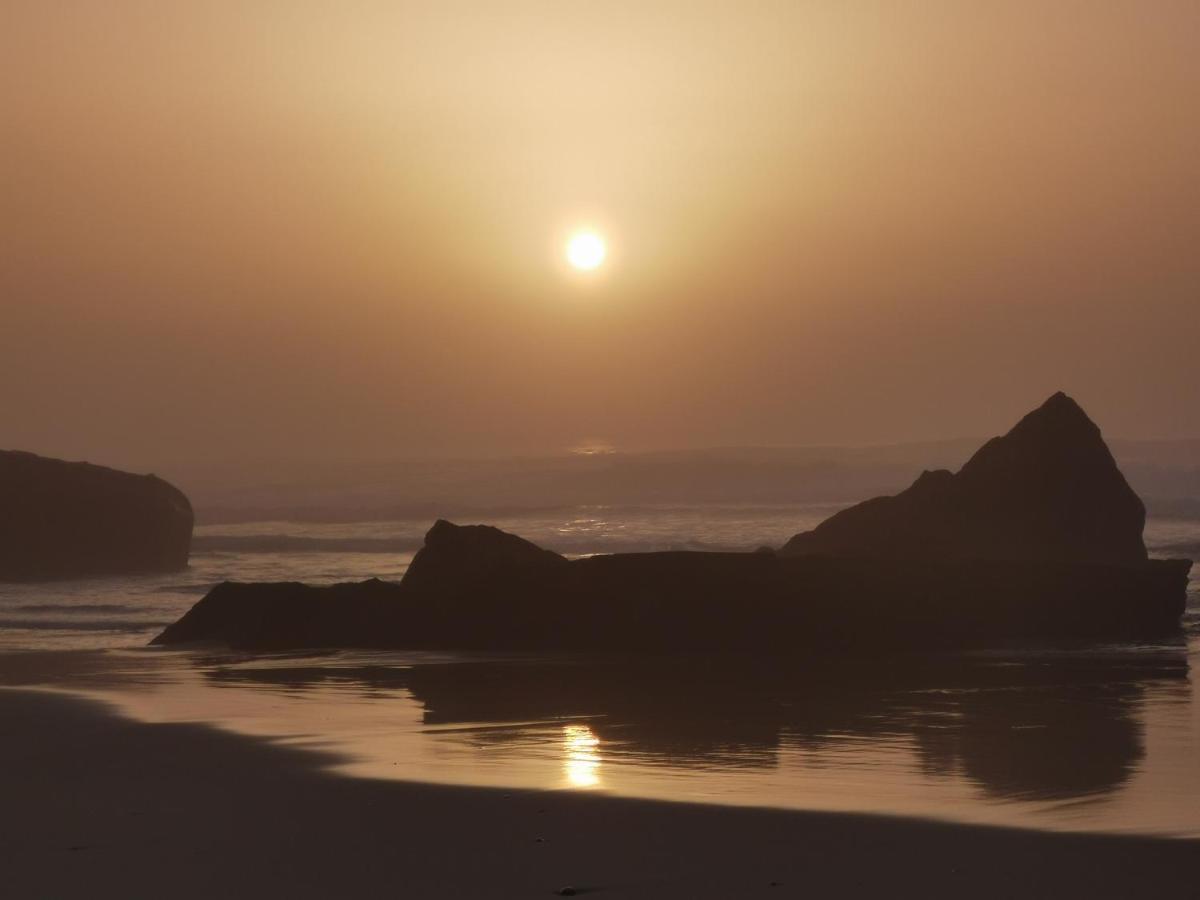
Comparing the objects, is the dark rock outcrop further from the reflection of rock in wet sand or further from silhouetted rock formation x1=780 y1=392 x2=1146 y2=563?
silhouetted rock formation x1=780 y1=392 x2=1146 y2=563

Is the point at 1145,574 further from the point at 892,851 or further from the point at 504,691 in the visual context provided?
the point at 892,851

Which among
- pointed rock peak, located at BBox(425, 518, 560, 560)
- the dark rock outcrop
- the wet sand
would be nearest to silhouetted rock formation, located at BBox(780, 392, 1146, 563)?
the dark rock outcrop

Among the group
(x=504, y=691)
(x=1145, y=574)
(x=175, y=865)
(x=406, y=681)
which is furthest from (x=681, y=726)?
(x=1145, y=574)

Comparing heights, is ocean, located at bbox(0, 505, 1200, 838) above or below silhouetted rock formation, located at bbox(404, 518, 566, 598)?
below

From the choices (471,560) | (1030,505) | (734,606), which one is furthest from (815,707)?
(1030,505)

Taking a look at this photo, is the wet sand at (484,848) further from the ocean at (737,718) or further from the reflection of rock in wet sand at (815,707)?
the reflection of rock in wet sand at (815,707)

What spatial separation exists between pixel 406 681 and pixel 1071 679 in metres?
8.87

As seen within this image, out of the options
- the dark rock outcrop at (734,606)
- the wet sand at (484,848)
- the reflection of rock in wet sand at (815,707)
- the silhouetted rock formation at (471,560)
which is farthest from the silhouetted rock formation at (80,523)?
the wet sand at (484,848)

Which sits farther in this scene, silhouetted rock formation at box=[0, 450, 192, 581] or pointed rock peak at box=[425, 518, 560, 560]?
silhouetted rock formation at box=[0, 450, 192, 581]

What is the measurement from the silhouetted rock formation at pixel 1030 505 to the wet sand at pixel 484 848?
55.2 feet

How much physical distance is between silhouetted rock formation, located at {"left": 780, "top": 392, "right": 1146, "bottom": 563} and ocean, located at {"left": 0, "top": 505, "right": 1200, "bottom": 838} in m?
2.36

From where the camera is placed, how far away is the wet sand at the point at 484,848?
379 inches

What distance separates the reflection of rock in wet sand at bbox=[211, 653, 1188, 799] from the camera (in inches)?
567

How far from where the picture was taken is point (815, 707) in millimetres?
18188
